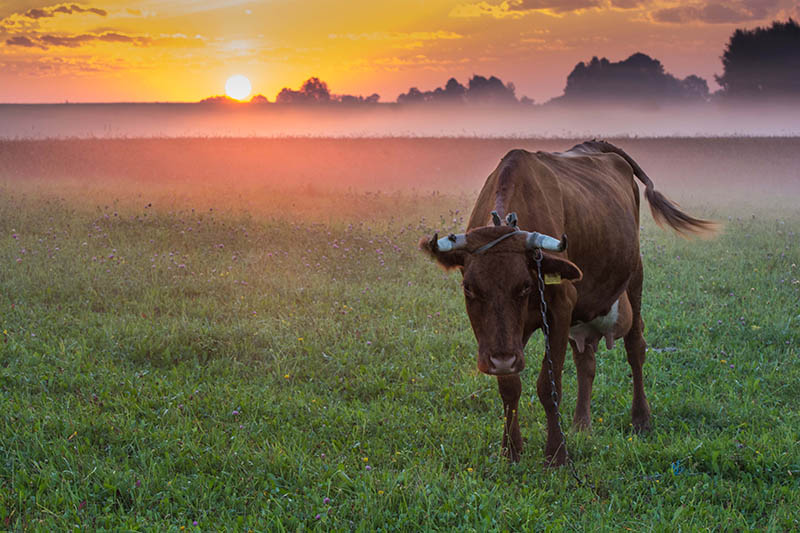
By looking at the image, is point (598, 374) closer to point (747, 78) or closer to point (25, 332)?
point (25, 332)

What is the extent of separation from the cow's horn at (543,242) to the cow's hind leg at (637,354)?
7.48 feet

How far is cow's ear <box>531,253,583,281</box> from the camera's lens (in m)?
4.05

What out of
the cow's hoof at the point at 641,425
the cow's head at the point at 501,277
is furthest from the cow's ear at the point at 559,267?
the cow's hoof at the point at 641,425

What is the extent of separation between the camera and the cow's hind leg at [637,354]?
5492mm

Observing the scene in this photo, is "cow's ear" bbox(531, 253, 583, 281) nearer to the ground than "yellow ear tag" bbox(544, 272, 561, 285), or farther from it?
farther from it

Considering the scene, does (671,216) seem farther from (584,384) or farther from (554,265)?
(554,265)

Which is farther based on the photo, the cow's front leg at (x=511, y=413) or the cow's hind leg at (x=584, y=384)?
the cow's hind leg at (x=584, y=384)

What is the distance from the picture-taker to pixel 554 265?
13.3 ft

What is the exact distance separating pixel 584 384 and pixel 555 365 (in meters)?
1.01

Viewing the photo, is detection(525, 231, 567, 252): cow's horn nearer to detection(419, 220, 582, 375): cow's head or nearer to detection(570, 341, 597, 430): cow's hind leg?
detection(419, 220, 582, 375): cow's head

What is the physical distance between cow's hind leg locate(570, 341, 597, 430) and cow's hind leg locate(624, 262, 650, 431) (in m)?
0.35

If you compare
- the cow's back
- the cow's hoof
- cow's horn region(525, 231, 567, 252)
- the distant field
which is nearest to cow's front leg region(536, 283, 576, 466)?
the distant field

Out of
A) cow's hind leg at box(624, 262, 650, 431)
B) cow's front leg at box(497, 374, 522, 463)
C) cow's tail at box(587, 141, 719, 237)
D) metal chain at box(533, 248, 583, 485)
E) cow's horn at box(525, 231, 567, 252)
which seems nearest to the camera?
cow's horn at box(525, 231, 567, 252)

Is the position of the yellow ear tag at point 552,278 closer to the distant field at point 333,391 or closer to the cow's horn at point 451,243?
the cow's horn at point 451,243
